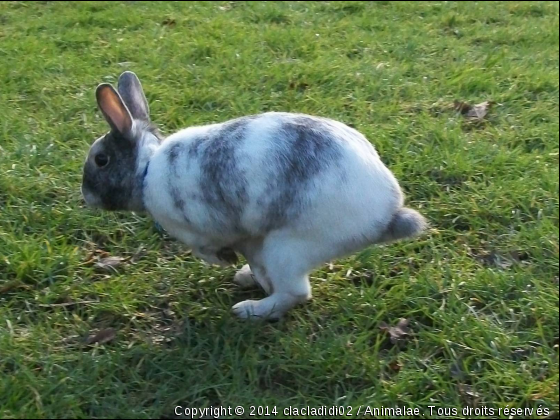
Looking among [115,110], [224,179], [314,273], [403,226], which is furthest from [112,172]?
[403,226]

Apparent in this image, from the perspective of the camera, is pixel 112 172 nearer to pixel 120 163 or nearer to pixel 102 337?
pixel 120 163

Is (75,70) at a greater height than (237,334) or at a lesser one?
greater

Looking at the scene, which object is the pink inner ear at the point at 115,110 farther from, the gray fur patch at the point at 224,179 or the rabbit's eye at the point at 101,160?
the gray fur patch at the point at 224,179

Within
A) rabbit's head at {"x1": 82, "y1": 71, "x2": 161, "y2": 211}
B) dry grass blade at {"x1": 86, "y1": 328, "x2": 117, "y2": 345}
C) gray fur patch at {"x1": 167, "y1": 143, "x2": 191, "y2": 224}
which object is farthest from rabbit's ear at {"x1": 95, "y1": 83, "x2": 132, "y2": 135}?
dry grass blade at {"x1": 86, "y1": 328, "x2": 117, "y2": 345}

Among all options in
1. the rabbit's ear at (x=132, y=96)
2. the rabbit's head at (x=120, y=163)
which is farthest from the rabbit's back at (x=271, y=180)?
the rabbit's ear at (x=132, y=96)

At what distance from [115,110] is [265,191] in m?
0.74

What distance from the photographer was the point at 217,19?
650 cm

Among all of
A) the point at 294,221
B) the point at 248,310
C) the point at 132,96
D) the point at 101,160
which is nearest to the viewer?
the point at 294,221

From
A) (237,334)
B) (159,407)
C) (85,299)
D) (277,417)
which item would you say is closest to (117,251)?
(85,299)

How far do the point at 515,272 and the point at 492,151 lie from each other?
1178mm

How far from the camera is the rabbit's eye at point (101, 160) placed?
11.0 ft

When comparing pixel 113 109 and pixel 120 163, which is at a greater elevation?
pixel 113 109

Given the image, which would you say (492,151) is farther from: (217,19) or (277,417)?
(217,19)

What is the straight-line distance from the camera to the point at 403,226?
10.3ft
